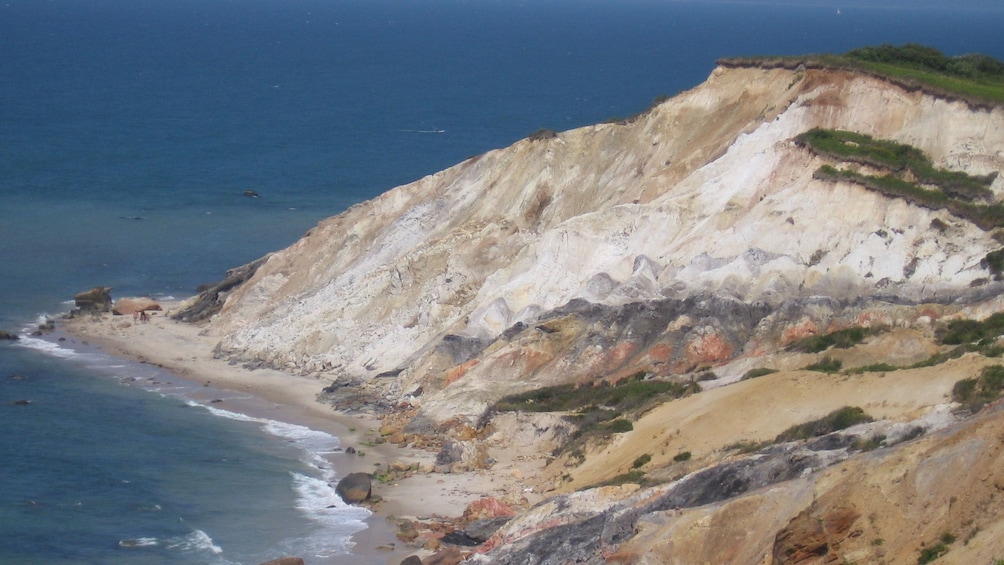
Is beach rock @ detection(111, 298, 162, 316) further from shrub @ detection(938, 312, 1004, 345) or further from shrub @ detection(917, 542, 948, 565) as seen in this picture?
shrub @ detection(917, 542, 948, 565)

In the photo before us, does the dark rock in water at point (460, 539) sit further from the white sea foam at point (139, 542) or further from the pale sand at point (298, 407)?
the white sea foam at point (139, 542)

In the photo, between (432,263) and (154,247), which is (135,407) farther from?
(154,247)

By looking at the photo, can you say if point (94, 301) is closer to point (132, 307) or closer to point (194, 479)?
point (132, 307)

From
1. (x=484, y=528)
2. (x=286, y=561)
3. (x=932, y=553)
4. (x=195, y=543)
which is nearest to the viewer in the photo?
(x=932, y=553)

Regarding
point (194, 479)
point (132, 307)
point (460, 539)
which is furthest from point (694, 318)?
point (132, 307)

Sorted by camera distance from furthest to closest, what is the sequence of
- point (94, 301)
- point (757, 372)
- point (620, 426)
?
point (94, 301), point (620, 426), point (757, 372)

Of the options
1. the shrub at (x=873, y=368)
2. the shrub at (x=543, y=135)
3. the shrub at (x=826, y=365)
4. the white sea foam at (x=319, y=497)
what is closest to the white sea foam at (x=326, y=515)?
the white sea foam at (x=319, y=497)
